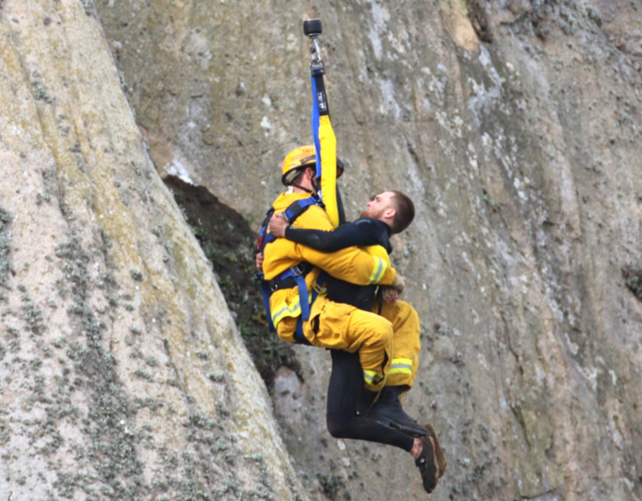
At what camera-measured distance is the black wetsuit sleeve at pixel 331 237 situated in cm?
837

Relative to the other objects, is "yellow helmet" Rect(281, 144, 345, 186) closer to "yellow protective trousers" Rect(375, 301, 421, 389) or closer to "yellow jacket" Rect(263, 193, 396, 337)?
"yellow jacket" Rect(263, 193, 396, 337)

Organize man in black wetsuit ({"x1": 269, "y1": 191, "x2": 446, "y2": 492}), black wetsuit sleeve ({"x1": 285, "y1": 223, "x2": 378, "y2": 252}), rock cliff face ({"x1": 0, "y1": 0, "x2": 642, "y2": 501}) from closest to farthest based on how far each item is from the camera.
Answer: rock cliff face ({"x1": 0, "y1": 0, "x2": 642, "y2": 501}), black wetsuit sleeve ({"x1": 285, "y1": 223, "x2": 378, "y2": 252}), man in black wetsuit ({"x1": 269, "y1": 191, "x2": 446, "y2": 492})

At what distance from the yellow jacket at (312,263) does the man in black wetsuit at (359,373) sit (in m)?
0.08

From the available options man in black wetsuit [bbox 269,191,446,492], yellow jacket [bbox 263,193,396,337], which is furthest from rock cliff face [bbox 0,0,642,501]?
yellow jacket [bbox 263,193,396,337]

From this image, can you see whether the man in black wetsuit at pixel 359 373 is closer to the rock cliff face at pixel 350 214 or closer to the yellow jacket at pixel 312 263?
the yellow jacket at pixel 312 263

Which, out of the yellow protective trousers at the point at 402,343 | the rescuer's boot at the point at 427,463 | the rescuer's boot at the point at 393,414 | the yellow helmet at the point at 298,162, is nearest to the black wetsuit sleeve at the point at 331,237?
the yellow helmet at the point at 298,162

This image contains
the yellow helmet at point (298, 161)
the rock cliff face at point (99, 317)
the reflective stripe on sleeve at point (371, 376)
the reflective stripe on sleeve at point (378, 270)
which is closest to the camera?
the rock cliff face at point (99, 317)

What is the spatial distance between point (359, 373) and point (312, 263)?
101cm

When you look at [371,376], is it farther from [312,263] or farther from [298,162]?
[298,162]

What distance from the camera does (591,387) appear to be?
14.8 meters

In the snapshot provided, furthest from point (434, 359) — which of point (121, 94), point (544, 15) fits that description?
point (544, 15)

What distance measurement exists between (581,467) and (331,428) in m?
6.45

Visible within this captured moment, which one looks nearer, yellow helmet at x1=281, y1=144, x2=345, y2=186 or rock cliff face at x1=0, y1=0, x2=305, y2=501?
rock cliff face at x1=0, y1=0, x2=305, y2=501

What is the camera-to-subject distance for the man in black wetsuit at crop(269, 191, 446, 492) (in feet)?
27.8
